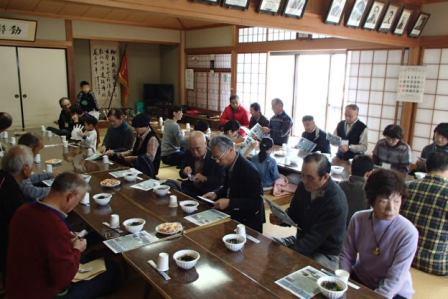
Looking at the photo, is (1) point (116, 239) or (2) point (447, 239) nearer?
(1) point (116, 239)

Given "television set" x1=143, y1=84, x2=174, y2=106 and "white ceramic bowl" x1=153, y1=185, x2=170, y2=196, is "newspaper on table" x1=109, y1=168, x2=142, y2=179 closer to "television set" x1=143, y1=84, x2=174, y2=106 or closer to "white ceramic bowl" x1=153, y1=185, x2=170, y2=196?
"white ceramic bowl" x1=153, y1=185, x2=170, y2=196

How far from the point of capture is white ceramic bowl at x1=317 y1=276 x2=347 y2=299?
1.89m

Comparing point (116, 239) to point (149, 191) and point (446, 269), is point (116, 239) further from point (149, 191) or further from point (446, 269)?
point (446, 269)

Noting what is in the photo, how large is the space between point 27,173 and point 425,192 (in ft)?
11.4

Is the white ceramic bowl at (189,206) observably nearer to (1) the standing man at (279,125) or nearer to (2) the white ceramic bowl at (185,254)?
(2) the white ceramic bowl at (185,254)

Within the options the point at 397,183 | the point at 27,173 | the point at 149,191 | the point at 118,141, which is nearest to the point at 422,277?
the point at 397,183

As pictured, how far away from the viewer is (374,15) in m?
5.53

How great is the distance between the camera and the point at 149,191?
11.8 feet

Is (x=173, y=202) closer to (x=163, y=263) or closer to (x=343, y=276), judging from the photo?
(x=163, y=263)

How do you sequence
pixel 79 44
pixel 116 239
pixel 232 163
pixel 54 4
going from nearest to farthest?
pixel 116 239 < pixel 232 163 < pixel 54 4 < pixel 79 44

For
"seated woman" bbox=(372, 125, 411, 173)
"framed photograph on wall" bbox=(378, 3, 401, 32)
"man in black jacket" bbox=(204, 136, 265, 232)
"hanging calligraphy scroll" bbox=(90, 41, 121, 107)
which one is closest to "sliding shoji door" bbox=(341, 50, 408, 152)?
"framed photograph on wall" bbox=(378, 3, 401, 32)

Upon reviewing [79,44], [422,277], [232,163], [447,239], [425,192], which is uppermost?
[79,44]

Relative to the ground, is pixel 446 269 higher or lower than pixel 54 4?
lower

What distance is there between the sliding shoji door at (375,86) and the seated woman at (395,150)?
105 inches
